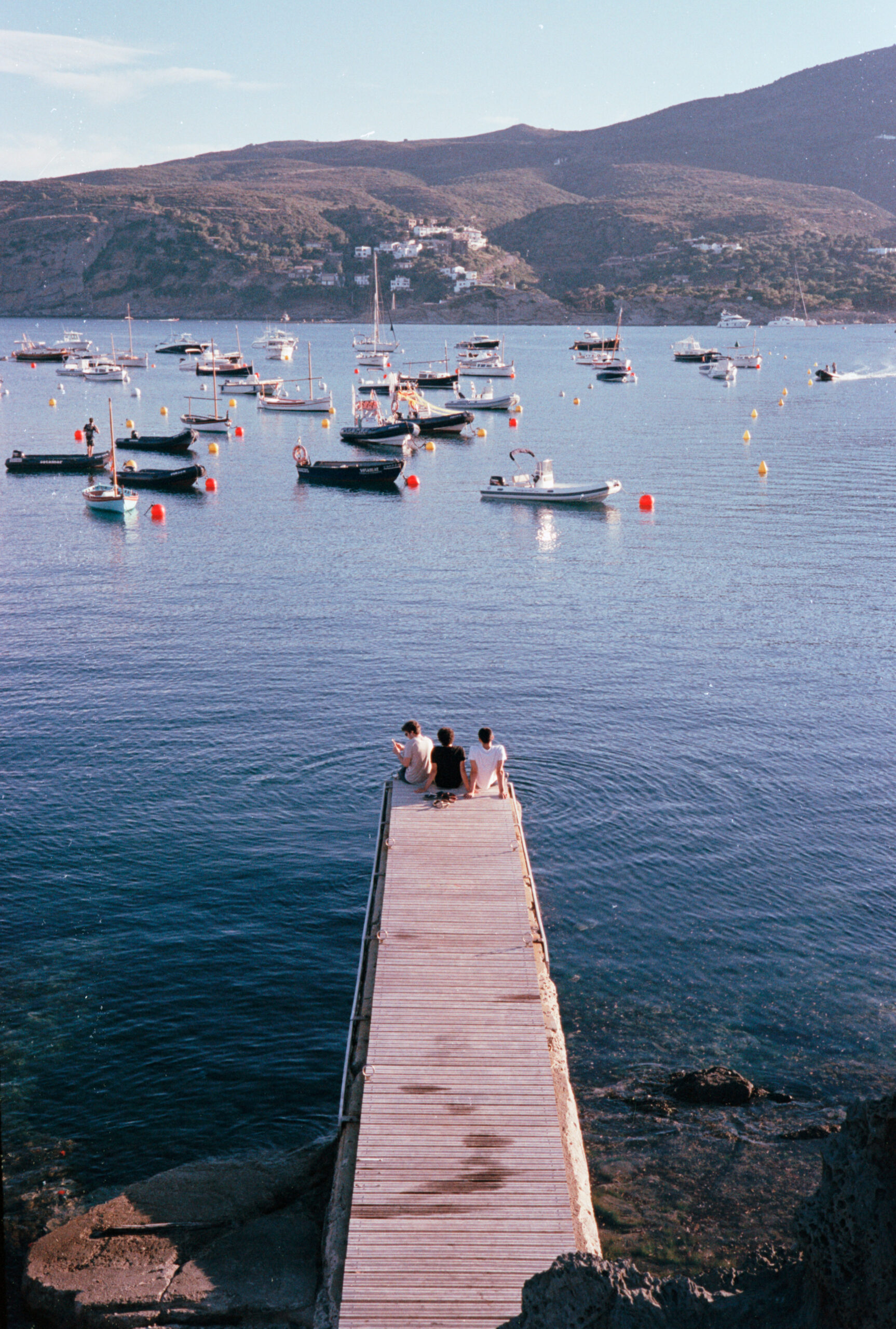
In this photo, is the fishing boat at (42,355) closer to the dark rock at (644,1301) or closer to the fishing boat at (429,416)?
the fishing boat at (429,416)

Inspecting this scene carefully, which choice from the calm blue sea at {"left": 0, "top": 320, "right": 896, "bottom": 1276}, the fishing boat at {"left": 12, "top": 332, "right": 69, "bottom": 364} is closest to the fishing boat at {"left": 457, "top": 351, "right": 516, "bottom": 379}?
the fishing boat at {"left": 12, "top": 332, "right": 69, "bottom": 364}

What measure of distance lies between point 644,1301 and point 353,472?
211ft

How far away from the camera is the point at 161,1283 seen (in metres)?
11.4

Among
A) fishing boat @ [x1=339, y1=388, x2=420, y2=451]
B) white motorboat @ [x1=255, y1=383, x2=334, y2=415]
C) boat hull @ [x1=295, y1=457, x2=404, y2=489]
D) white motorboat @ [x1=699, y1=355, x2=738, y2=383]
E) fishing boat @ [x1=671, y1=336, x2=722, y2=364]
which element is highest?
fishing boat @ [x1=671, y1=336, x2=722, y2=364]

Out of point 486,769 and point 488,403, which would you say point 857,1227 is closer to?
point 486,769

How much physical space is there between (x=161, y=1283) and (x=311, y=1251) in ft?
5.05

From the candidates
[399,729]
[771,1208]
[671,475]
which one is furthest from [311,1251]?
[671,475]

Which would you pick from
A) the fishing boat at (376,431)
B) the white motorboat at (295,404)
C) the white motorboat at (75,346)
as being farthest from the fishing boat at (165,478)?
the white motorboat at (75,346)

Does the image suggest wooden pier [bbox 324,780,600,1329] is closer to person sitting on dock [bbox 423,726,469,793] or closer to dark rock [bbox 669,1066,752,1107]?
person sitting on dock [bbox 423,726,469,793]

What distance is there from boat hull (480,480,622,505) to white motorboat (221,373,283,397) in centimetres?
5697

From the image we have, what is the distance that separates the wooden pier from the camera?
33.7 ft

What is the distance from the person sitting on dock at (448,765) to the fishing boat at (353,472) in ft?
166

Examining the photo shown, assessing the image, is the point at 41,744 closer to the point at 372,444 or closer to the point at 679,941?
the point at 679,941

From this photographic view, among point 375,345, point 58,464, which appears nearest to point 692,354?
point 375,345
